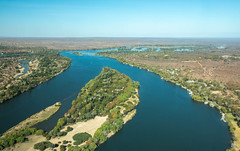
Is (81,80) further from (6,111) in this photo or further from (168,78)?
(168,78)

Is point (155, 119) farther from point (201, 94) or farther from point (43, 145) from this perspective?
point (43, 145)

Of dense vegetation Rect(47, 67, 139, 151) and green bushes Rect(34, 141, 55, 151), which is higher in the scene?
dense vegetation Rect(47, 67, 139, 151)

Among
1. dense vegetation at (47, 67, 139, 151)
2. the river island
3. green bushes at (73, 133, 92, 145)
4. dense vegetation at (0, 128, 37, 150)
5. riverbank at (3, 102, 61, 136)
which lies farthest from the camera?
riverbank at (3, 102, 61, 136)

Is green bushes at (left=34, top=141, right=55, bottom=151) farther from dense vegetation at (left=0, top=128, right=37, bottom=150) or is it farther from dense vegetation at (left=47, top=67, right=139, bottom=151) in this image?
dense vegetation at (left=0, top=128, right=37, bottom=150)

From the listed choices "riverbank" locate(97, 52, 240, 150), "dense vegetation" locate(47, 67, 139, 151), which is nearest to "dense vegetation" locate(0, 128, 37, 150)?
"dense vegetation" locate(47, 67, 139, 151)

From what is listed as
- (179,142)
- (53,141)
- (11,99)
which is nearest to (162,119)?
(179,142)

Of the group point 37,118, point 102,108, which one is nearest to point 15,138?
point 37,118

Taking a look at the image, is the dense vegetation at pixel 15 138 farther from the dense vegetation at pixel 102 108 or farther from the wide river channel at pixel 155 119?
the dense vegetation at pixel 102 108

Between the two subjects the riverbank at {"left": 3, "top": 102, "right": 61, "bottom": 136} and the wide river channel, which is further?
the riverbank at {"left": 3, "top": 102, "right": 61, "bottom": 136}
